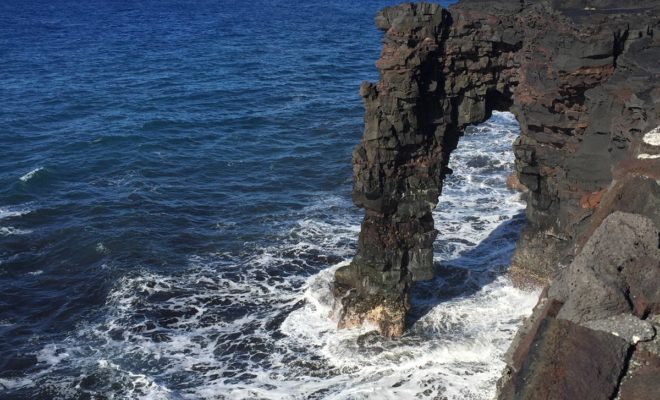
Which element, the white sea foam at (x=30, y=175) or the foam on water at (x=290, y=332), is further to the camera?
the white sea foam at (x=30, y=175)

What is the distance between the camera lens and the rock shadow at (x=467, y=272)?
30984 mm

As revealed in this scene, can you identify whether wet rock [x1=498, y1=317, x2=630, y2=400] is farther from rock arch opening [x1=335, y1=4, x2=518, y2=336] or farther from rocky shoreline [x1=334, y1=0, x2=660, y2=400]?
rock arch opening [x1=335, y1=4, x2=518, y2=336]

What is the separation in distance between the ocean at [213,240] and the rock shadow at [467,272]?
0.10 metres

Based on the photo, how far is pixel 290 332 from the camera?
96.3 feet

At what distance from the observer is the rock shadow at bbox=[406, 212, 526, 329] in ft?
102

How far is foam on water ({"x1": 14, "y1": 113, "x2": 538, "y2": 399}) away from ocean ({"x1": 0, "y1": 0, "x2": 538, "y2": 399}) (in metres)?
0.09

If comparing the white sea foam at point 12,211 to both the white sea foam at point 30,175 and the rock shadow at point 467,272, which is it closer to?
the white sea foam at point 30,175

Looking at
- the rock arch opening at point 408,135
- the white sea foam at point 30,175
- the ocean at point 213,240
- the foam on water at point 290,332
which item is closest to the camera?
the rock arch opening at point 408,135

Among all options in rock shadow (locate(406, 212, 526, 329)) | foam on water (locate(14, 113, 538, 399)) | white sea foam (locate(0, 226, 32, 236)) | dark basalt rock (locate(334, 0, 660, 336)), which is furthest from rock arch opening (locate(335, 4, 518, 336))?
white sea foam (locate(0, 226, 32, 236))

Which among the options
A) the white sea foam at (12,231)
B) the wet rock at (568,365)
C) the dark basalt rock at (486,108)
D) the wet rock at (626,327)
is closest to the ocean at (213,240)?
the white sea foam at (12,231)

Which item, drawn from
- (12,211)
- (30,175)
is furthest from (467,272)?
(30,175)

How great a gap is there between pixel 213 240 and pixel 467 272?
13.6m

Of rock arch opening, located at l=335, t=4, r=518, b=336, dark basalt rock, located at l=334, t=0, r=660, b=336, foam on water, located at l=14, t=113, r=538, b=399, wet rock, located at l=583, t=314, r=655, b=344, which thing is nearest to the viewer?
wet rock, located at l=583, t=314, r=655, b=344

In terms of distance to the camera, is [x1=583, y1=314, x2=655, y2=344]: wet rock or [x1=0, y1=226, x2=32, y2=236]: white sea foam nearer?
[x1=583, y1=314, x2=655, y2=344]: wet rock
